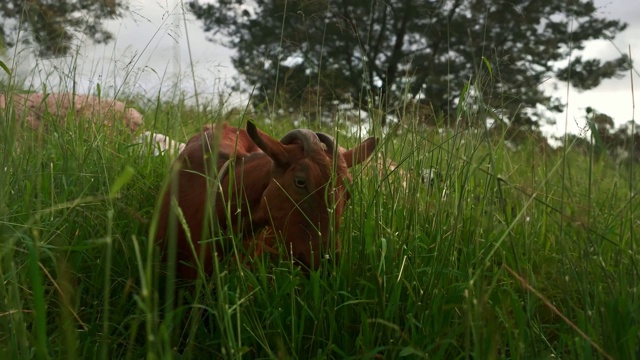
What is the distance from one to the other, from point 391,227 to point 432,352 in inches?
25.4

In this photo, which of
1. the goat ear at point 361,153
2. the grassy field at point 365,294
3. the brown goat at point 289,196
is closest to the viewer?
the grassy field at point 365,294

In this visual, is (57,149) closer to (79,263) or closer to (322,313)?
(79,263)

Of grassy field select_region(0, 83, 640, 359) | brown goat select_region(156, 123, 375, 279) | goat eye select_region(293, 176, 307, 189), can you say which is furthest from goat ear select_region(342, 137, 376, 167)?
goat eye select_region(293, 176, 307, 189)

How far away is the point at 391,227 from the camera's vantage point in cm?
243

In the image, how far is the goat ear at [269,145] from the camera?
2.36 meters

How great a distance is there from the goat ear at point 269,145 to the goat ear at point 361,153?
0.30 m

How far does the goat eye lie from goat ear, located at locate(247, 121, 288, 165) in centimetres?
11

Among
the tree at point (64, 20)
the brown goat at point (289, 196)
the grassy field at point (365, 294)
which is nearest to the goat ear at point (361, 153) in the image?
the brown goat at point (289, 196)

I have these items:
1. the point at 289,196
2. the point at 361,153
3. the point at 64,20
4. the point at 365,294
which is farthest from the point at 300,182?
the point at 64,20

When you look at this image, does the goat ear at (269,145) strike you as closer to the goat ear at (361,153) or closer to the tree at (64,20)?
the goat ear at (361,153)

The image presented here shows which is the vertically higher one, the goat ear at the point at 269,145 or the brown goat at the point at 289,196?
the goat ear at the point at 269,145

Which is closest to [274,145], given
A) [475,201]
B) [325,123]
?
[475,201]

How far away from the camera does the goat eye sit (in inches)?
94.0

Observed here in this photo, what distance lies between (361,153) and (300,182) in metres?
0.36
